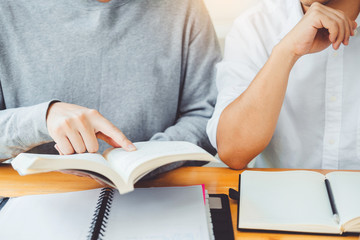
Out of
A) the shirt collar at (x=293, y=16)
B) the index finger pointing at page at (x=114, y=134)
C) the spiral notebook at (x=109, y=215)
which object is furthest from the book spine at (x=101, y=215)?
the shirt collar at (x=293, y=16)

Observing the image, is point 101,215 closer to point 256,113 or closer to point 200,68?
point 256,113

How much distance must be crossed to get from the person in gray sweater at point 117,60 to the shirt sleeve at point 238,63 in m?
0.07

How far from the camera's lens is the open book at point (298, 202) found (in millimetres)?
560

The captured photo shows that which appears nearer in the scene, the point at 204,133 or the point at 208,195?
the point at 208,195

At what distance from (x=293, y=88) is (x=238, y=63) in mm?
180

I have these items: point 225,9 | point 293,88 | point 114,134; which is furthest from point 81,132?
point 225,9

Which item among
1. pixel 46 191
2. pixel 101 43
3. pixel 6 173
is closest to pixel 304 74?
pixel 101 43

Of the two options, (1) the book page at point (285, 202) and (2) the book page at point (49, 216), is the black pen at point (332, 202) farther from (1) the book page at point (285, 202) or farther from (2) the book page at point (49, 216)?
(2) the book page at point (49, 216)

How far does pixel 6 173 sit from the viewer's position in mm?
844

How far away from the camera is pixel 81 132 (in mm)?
672

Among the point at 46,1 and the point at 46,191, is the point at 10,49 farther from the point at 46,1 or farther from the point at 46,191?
the point at 46,191

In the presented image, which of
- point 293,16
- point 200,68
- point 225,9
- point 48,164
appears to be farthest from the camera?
point 225,9

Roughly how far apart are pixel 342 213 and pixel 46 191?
0.61m

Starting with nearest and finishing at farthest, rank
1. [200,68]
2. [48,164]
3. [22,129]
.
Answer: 1. [48,164]
2. [22,129]
3. [200,68]
